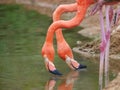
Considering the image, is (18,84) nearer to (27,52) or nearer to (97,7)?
(97,7)

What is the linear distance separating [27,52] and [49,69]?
2175 millimetres

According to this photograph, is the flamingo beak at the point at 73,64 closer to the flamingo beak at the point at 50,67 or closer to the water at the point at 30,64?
the water at the point at 30,64

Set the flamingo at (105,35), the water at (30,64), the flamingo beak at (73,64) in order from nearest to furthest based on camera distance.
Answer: the flamingo at (105,35)
the water at (30,64)
the flamingo beak at (73,64)

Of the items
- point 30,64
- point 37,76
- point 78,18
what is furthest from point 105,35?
point 30,64

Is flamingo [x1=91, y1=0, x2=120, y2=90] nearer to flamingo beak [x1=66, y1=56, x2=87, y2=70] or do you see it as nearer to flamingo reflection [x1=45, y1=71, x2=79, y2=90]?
flamingo reflection [x1=45, y1=71, x2=79, y2=90]

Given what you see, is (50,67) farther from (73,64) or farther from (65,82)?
(73,64)

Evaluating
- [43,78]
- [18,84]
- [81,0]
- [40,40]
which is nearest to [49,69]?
[43,78]

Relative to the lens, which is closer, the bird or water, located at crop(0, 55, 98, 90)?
water, located at crop(0, 55, 98, 90)

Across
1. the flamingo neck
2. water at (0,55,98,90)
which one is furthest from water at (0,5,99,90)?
the flamingo neck

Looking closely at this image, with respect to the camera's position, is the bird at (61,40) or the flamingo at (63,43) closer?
the flamingo at (63,43)

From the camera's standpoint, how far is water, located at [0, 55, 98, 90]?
25.2 ft

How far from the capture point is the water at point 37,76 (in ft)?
25.2

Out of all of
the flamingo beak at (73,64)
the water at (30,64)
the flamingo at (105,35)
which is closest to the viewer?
the flamingo at (105,35)

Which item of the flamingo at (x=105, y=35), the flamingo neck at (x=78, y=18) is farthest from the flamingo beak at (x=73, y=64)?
the flamingo at (x=105, y=35)
